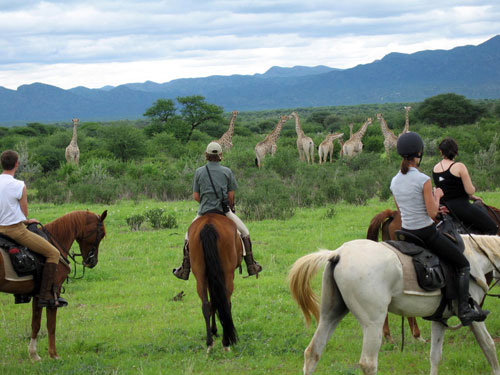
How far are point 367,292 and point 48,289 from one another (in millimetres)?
3795

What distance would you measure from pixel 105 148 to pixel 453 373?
30402 millimetres

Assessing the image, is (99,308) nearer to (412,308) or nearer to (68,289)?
(68,289)

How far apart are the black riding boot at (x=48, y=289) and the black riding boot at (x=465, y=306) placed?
4.50 metres

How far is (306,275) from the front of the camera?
515 centimetres

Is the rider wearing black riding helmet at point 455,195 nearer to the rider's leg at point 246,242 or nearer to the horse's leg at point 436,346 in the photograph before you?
the horse's leg at point 436,346

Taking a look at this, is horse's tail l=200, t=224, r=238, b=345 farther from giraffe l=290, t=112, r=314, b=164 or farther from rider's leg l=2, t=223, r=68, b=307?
giraffe l=290, t=112, r=314, b=164

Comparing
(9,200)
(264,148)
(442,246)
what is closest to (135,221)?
(9,200)

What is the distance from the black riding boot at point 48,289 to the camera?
6.39m

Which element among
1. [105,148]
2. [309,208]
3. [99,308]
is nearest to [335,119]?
[105,148]

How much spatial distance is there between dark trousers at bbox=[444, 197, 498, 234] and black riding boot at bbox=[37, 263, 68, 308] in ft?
16.5

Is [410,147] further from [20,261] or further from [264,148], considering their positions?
[264,148]

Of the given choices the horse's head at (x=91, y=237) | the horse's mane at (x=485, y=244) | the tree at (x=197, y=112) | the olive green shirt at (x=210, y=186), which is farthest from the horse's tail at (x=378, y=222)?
the tree at (x=197, y=112)

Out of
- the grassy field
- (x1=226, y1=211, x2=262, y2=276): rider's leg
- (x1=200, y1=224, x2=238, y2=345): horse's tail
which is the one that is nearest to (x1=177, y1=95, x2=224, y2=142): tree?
the grassy field

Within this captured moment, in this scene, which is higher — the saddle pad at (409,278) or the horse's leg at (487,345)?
the saddle pad at (409,278)
